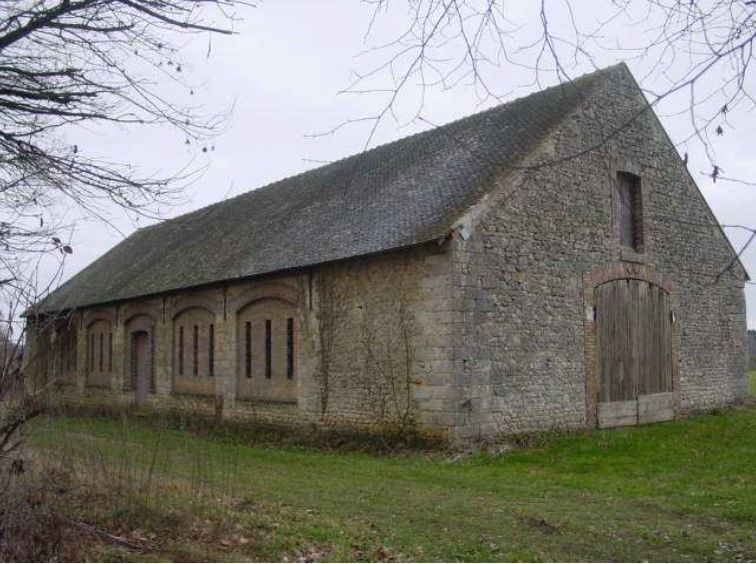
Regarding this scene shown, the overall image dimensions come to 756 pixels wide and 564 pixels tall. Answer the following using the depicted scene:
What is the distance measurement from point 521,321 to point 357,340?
125 inches

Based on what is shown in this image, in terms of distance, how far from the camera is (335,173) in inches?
845

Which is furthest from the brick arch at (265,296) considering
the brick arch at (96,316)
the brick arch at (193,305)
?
the brick arch at (96,316)

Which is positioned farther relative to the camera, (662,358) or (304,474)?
(662,358)

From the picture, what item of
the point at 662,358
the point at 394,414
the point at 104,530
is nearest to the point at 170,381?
the point at 394,414

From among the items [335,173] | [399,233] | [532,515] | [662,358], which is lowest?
[532,515]

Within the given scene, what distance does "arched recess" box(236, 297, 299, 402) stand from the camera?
54.4 feet

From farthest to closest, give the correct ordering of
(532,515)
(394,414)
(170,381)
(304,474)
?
(170,381), (394,414), (304,474), (532,515)

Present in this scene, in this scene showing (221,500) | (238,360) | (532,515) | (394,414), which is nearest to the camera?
(221,500)

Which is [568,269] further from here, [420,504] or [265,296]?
[420,504]

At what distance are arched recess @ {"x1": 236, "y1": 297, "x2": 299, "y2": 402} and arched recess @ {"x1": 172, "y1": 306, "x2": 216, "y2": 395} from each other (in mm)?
1415

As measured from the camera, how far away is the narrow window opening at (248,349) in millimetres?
17870

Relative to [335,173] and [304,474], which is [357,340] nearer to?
[304,474]

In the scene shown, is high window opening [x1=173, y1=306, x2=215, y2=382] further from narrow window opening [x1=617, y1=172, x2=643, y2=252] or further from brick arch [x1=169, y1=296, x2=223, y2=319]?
narrow window opening [x1=617, y1=172, x2=643, y2=252]

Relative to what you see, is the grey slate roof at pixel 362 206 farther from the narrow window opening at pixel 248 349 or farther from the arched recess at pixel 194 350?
the narrow window opening at pixel 248 349
